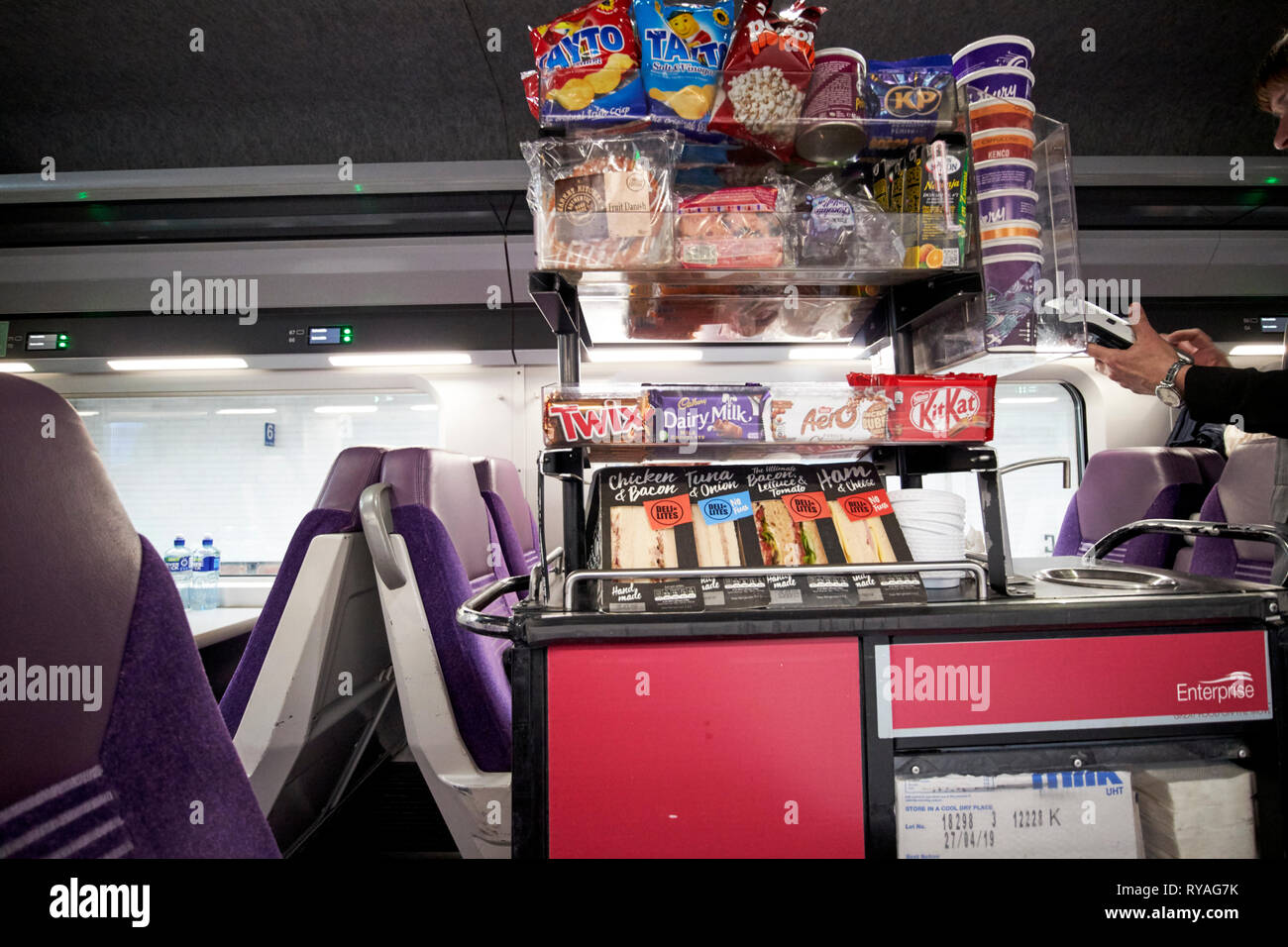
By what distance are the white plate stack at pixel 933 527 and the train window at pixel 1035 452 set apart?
3.01 m

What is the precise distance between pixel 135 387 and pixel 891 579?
16.7 feet

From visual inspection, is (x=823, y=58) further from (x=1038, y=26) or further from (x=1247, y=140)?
(x=1247, y=140)

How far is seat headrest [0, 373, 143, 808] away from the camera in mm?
649

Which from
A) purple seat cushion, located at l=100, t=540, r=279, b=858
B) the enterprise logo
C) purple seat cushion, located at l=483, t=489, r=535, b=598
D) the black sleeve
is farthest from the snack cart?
purple seat cushion, located at l=483, t=489, r=535, b=598

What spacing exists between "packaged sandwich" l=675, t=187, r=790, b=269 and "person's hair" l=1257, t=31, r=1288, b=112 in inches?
54.5

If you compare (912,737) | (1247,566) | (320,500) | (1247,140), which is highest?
(1247,140)

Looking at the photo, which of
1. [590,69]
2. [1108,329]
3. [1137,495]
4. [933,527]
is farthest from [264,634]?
[1137,495]

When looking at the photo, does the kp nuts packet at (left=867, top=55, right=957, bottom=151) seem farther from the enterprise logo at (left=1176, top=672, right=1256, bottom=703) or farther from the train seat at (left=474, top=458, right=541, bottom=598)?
the train seat at (left=474, top=458, right=541, bottom=598)

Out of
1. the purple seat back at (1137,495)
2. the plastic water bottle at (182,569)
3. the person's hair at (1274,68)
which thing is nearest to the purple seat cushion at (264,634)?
the plastic water bottle at (182,569)

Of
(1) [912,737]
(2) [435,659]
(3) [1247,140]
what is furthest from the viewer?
(3) [1247,140]

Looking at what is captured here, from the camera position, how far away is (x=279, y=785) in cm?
187

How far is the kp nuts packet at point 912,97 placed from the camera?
1.30 metres

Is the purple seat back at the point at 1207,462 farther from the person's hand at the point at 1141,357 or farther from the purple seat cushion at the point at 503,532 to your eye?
the purple seat cushion at the point at 503,532

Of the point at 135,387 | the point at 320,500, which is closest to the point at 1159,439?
the point at 320,500
